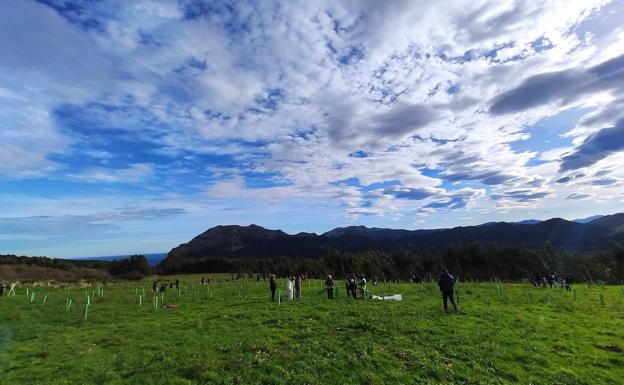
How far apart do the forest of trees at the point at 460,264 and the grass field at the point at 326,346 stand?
4922 inches

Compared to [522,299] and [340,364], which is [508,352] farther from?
[522,299]

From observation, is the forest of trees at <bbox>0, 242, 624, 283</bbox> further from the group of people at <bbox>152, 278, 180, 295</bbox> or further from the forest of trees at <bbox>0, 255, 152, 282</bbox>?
the group of people at <bbox>152, 278, 180, 295</bbox>

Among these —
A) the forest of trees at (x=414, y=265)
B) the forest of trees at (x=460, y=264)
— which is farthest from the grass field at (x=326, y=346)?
the forest of trees at (x=460, y=264)

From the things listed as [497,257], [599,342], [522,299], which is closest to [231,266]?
[497,257]

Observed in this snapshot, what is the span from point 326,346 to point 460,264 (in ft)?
569

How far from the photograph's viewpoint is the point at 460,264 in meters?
175

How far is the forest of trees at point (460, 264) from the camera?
14038cm

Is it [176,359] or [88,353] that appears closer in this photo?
[176,359]

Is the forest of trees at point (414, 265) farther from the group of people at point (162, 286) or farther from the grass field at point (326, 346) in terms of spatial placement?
the grass field at point (326, 346)

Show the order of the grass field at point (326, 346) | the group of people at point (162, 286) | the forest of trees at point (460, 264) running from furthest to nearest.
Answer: the forest of trees at point (460, 264), the group of people at point (162, 286), the grass field at point (326, 346)

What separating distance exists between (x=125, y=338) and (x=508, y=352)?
21176mm

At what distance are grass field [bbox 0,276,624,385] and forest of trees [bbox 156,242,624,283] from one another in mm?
125007

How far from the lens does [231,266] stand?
620 feet

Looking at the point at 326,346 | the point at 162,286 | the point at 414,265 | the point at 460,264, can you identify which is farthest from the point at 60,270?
the point at 460,264
